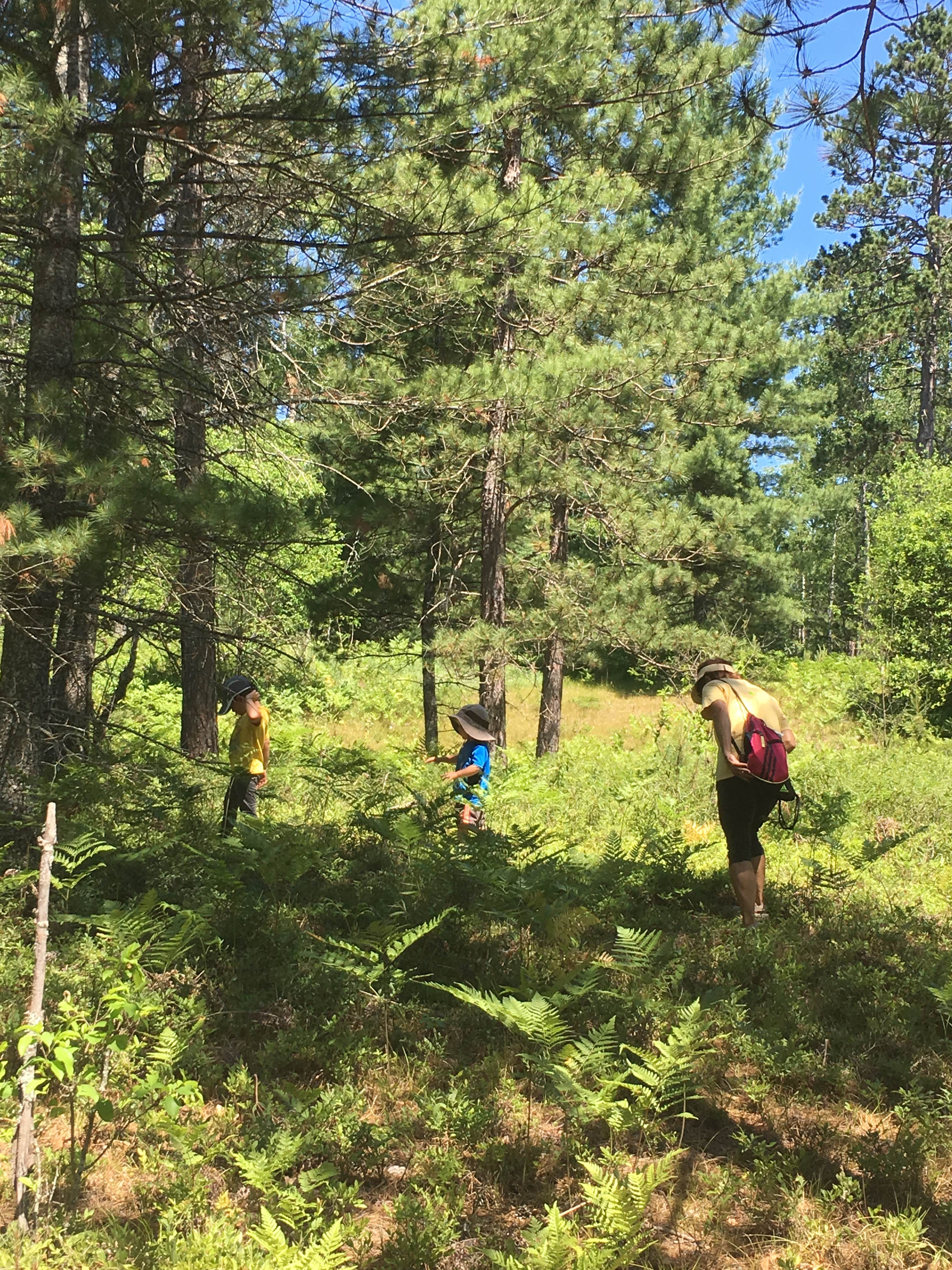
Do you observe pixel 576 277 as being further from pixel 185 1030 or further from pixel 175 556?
pixel 185 1030

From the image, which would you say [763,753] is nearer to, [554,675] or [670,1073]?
[670,1073]

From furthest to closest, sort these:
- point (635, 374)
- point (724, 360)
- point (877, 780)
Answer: point (724, 360) < point (635, 374) < point (877, 780)

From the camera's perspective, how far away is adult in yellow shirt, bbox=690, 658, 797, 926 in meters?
5.17

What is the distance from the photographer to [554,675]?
15.8 m

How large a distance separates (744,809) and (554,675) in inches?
416

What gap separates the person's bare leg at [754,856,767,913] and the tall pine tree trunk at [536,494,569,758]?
8724mm

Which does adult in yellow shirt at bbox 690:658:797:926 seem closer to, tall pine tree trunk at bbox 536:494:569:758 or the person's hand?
the person's hand

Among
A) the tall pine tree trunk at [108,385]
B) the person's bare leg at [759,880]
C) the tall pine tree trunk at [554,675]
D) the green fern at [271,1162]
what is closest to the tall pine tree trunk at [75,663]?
the tall pine tree trunk at [108,385]

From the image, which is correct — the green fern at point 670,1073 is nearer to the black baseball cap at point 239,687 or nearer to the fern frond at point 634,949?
the fern frond at point 634,949

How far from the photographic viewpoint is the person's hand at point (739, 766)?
5.09m

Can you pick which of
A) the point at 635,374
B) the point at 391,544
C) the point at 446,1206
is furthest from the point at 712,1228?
the point at 391,544

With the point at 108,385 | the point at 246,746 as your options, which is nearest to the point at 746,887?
the point at 246,746

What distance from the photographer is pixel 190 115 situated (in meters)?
6.14

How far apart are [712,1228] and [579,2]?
9.99 meters
